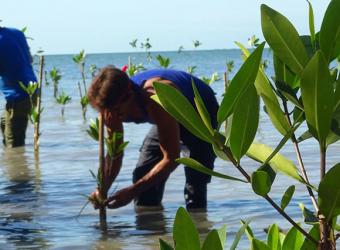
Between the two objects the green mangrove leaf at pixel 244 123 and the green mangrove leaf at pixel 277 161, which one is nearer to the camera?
the green mangrove leaf at pixel 244 123

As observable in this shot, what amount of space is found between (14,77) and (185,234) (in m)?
8.52

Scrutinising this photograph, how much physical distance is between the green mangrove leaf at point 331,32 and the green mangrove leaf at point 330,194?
17 centimetres

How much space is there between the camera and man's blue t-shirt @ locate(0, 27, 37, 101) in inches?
361

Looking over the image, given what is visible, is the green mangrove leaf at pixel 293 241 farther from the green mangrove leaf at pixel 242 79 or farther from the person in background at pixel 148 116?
the person in background at pixel 148 116

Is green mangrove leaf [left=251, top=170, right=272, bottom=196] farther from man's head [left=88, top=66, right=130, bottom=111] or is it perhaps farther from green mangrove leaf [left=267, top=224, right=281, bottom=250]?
man's head [left=88, top=66, right=130, bottom=111]

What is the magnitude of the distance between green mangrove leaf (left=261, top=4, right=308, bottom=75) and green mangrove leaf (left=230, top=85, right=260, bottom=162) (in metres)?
0.09

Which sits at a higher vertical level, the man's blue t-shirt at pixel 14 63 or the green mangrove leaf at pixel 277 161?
the green mangrove leaf at pixel 277 161

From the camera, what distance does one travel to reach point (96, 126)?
5613mm

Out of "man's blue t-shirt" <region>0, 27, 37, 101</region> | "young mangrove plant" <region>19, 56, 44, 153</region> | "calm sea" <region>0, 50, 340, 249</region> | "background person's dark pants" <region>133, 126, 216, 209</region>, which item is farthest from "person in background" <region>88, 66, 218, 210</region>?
"young mangrove plant" <region>19, 56, 44, 153</region>

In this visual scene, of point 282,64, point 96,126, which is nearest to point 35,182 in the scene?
point 96,126

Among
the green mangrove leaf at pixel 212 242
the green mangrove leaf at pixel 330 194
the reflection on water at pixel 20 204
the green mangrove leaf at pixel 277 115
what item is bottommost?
the reflection on water at pixel 20 204

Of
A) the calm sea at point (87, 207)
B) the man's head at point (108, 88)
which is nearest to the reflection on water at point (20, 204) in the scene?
the calm sea at point (87, 207)

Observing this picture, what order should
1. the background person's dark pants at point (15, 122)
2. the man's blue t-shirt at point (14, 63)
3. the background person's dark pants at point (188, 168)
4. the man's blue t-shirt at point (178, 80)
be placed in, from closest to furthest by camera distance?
the man's blue t-shirt at point (178, 80) → the background person's dark pants at point (188, 168) → the man's blue t-shirt at point (14, 63) → the background person's dark pants at point (15, 122)

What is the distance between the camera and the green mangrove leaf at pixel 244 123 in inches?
46.8
